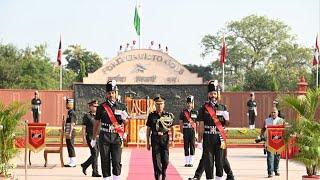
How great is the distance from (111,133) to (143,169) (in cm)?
577

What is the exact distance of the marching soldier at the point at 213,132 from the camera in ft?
39.3

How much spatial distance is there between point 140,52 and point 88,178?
2540cm

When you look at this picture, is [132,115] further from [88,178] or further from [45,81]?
[45,81]

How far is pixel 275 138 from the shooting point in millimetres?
14320

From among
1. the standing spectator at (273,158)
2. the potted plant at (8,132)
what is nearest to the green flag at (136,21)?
the standing spectator at (273,158)

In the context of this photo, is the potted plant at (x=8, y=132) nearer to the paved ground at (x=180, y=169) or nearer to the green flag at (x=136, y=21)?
the paved ground at (x=180, y=169)

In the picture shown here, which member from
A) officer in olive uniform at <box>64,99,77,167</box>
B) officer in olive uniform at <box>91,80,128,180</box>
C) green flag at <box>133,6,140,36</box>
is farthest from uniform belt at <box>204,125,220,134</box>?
green flag at <box>133,6,140,36</box>

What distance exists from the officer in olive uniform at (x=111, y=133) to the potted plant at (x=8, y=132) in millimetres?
Result: 2219

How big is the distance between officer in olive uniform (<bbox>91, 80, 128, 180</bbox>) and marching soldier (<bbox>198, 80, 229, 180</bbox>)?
1517 mm

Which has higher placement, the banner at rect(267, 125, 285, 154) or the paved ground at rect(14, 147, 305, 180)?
the banner at rect(267, 125, 285, 154)

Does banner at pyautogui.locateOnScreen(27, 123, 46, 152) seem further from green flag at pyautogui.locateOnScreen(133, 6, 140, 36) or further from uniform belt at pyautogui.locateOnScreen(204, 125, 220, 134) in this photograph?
green flag at pyautogui.locateOnScreen(133, 6, 140, 36)

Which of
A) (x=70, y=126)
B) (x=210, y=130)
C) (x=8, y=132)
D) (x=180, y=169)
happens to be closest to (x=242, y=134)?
(x=180, y=169)

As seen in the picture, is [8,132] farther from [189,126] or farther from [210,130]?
[189,126]

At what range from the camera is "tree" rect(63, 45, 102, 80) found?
84.9 meters
